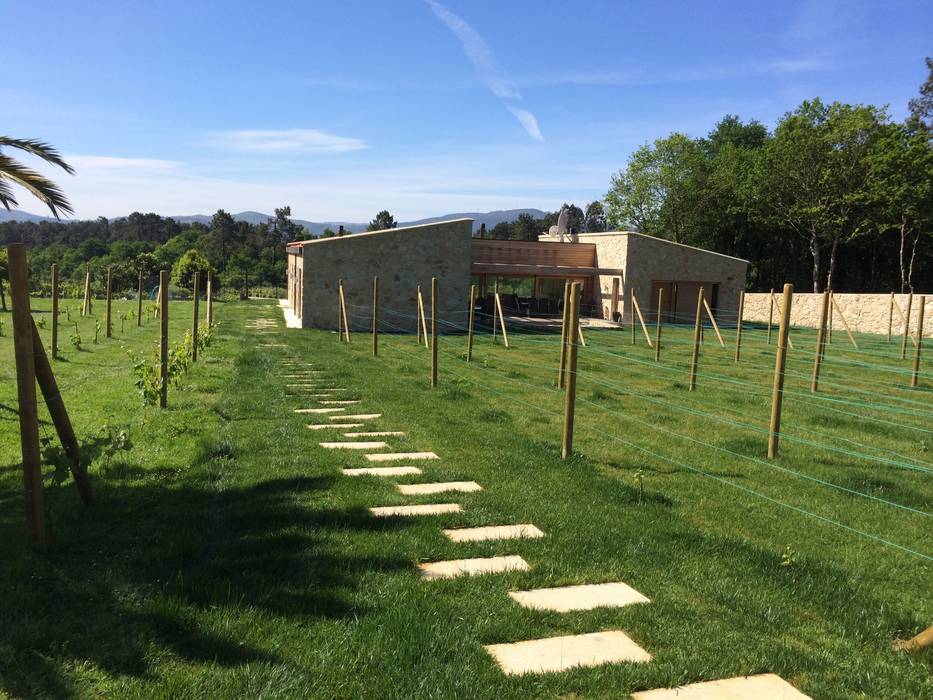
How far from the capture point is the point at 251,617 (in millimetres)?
3193

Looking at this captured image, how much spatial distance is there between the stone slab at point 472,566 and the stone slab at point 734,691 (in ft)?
4.12

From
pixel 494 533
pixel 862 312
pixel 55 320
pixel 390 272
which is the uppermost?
pixel 390 272

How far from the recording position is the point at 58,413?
448cm

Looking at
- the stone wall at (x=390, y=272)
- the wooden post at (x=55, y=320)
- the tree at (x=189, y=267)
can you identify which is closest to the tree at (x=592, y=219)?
the tree at (x=189, y=267)

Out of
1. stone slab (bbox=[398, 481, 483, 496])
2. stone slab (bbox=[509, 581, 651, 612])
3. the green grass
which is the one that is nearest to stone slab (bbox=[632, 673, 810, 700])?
the green grass

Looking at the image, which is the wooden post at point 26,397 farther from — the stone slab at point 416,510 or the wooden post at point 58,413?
the stone slab at point 416,510

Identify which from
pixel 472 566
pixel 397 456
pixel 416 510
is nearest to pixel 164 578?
pixel 472 566

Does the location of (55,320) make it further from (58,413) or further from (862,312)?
(862,312)

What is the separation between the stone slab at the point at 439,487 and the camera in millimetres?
5406

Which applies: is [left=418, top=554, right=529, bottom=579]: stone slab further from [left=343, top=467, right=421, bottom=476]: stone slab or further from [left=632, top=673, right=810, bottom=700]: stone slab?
[left=343, top=467, right=421, bottom=476]: stone slab

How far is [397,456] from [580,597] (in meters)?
3.18

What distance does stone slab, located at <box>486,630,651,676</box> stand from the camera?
295 cm

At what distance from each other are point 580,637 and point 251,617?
1585mm

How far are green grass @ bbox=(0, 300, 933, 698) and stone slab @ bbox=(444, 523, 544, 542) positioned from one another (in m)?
0.10
